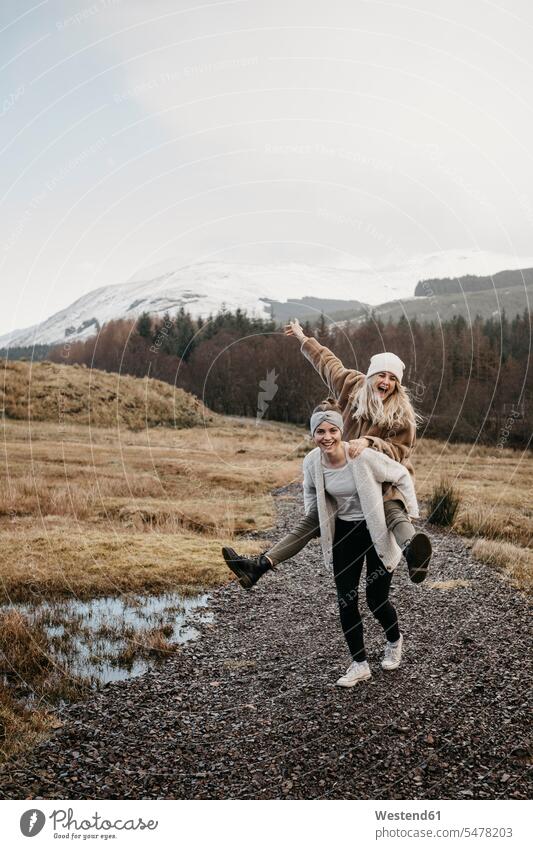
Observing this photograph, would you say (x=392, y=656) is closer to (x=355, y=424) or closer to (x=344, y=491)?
(x=344, y=491)

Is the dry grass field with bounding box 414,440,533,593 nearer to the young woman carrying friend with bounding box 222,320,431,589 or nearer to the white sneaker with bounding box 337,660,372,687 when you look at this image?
the white sneaker with bounding box 337,660,372,687

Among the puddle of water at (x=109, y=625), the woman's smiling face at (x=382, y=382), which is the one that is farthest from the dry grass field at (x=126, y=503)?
the woman's smiling face at (x=382, y=382)

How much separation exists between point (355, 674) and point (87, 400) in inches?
813

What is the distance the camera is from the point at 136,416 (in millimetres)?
24344

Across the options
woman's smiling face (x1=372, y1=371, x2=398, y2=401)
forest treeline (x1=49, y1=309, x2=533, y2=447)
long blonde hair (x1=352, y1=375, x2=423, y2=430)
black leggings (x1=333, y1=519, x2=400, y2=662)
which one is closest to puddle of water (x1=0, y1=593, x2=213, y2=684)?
black leggings (x1=333, y1=519, x2=400, y2=662)

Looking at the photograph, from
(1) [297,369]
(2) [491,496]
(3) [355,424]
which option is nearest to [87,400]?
(1) [297,369]

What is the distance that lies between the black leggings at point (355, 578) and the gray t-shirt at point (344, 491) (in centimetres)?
7

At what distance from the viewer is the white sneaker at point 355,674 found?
475 cm

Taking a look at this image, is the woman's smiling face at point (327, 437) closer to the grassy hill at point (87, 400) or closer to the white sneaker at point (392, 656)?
the white sneaker at point (392, 656)

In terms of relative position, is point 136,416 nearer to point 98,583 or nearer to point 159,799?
point 98,583

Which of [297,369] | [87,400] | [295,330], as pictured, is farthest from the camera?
[87,400]

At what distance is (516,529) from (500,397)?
328 inches
